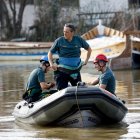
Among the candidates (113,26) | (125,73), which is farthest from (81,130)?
(113,26)

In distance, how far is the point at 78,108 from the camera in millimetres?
11297

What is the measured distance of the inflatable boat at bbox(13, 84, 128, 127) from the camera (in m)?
11.1

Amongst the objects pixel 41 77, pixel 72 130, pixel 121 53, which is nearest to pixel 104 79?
pixel 72 130

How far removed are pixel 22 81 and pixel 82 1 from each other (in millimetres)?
21432

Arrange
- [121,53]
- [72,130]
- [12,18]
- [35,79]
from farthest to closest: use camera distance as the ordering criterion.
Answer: [12,18] → [121,53] → [35,79] → [72,130]

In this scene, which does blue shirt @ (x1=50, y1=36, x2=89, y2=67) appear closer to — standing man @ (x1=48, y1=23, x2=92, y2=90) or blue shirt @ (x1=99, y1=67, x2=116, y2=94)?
standing man @ (x1=48, y1=23, x2=92, y2=90)

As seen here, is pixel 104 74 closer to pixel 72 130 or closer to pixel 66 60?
pixel 66 60

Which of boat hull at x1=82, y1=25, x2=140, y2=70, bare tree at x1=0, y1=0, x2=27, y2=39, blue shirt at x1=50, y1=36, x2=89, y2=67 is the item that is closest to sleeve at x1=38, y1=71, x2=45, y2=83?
blue shirt at x1=50, y1=36, x2=89, y2=67

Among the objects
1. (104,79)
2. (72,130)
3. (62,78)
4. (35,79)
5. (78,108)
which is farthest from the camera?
(35,79)

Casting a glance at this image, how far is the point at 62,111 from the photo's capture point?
11.4m

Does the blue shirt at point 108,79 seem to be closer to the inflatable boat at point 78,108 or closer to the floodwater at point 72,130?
the inflatable boat at point 78,108

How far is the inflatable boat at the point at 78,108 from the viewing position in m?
11.1

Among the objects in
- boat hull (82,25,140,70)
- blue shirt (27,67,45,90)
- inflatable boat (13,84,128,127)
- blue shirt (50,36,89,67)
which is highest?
blue shirt (50,36,89,67)

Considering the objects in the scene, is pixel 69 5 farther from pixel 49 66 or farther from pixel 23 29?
pixel 49 66
